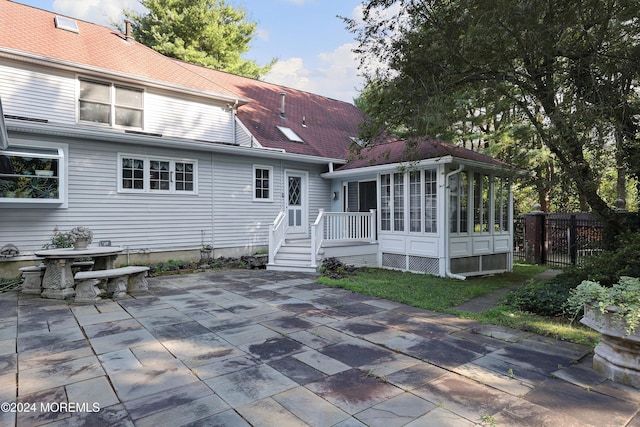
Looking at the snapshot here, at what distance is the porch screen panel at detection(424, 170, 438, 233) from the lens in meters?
8.96

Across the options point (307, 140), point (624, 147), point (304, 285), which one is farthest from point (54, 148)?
point (624, 147)

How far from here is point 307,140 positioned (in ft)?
41.6

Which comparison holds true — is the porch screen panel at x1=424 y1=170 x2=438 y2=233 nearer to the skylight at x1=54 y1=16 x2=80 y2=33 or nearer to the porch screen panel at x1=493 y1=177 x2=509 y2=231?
the porch screen panel at x1=493 y1=177 x2=509 y2=231

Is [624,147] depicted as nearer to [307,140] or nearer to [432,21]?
[432,21]

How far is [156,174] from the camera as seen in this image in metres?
9.10

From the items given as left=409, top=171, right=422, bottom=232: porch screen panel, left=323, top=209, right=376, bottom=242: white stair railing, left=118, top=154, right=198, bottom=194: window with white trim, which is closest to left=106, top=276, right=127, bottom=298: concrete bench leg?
left=118, top=154, right=198, bottom=194: window with white trim

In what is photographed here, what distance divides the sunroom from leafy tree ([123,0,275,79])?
551 inches

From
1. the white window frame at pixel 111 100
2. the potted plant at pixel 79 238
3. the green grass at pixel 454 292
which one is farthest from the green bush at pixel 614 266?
the white window frame at pixel 111 100

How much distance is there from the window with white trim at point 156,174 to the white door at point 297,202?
3.00 meters

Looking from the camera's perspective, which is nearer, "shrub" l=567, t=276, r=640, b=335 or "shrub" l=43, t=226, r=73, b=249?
"shrub" l=567, t=276, r=640, b=335

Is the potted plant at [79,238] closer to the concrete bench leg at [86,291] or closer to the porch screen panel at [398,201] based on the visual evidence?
the concrete bench leg at [86,291]

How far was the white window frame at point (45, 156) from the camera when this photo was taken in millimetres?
7031

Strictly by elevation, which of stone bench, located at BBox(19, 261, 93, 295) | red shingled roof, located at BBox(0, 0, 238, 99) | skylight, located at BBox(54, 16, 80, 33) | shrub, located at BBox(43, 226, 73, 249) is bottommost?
stone bench, located at BBox(19, 261, 93, 295)

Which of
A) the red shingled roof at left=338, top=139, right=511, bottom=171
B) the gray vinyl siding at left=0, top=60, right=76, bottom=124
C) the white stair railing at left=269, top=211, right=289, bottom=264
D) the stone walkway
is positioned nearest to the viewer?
the stone walkway
